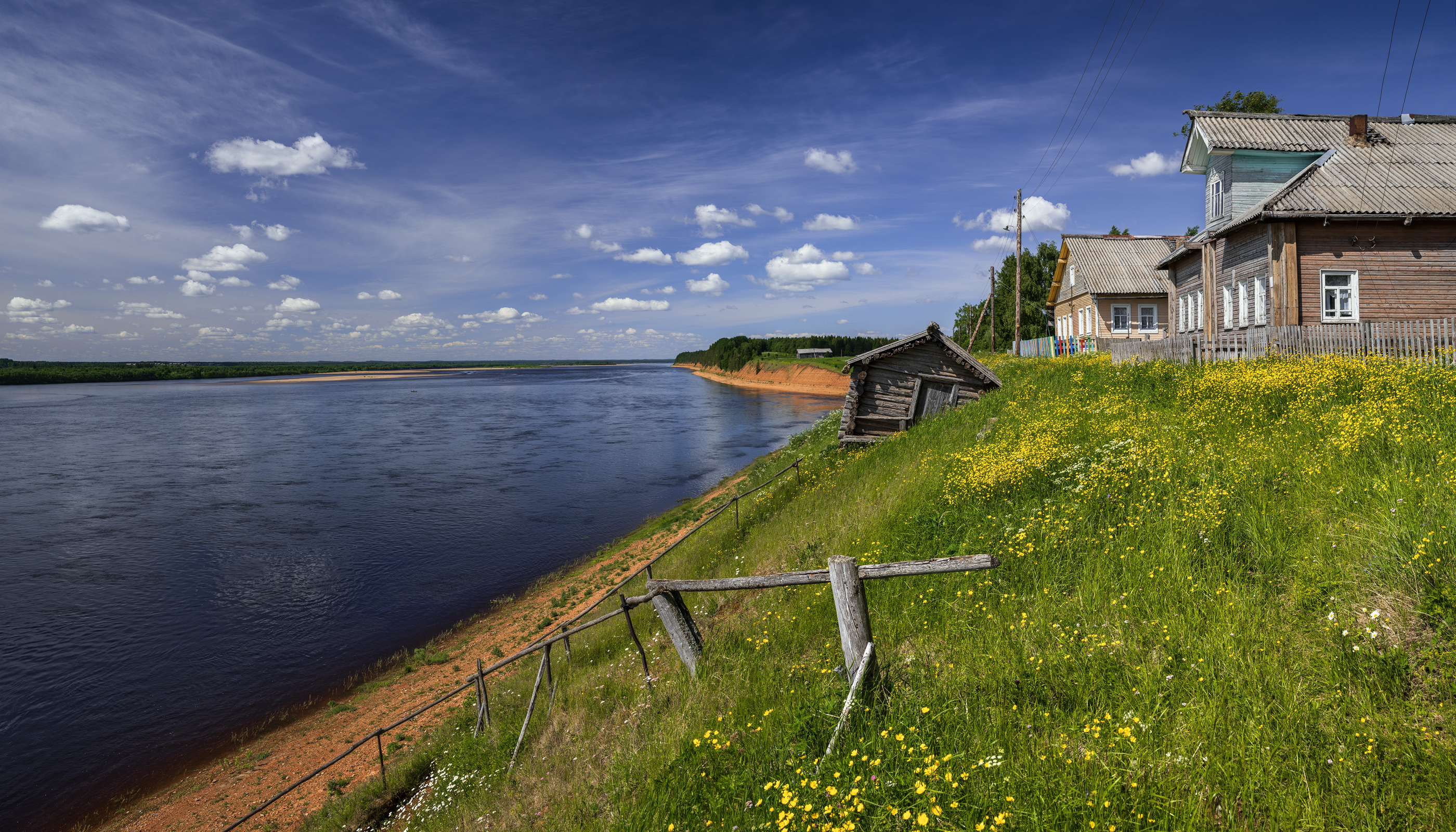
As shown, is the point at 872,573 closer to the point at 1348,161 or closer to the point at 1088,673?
the point at 1088,673

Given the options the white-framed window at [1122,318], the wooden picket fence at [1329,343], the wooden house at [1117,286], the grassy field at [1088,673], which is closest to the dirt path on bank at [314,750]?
the grassy field at [1088,673]

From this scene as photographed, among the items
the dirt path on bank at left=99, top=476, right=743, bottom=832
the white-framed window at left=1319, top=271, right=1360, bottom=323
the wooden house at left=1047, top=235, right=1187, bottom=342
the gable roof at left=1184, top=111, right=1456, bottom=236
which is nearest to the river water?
the dirt path on bank at left=99, top=476, right=743, bottom=832

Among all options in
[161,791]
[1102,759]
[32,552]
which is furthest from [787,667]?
[32,552]

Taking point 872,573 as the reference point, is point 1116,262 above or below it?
above

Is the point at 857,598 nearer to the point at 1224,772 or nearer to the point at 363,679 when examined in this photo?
the point at 1224,772

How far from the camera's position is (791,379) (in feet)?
341

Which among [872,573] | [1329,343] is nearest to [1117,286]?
[1329,343]

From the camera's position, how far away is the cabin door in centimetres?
2006

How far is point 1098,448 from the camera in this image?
9.15 metres

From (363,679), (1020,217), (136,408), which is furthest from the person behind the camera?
(136,408)

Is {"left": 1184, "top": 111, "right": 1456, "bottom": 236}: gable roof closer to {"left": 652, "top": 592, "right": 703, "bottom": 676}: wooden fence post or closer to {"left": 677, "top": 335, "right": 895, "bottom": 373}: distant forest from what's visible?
{"left": 652, "top": 592, "right": 703, "bottom": 676}: wooden fence post

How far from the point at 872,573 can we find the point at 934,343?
16.7 metres

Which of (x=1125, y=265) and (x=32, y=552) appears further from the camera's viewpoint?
(x=1125, y=265)

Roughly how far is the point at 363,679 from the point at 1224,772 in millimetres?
15280
